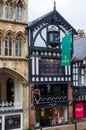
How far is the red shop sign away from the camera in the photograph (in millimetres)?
33938

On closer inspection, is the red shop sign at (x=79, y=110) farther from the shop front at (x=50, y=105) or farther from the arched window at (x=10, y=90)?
the arched window at (x=10, y=90)

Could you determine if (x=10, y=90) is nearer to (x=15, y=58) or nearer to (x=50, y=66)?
(x=15, y=58)

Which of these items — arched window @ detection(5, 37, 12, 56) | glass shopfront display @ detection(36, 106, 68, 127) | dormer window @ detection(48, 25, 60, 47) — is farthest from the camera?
dormer window @ detection(48, 25, 60, 47)

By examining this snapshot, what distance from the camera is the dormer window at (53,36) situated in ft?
106

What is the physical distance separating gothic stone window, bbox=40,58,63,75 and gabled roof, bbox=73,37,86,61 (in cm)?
251

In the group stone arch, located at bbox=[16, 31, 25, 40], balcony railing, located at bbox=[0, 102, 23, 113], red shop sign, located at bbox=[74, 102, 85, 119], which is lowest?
red shop sign, located at bbox=[74, 102, 85, 119]

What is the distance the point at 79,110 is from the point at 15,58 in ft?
30.1

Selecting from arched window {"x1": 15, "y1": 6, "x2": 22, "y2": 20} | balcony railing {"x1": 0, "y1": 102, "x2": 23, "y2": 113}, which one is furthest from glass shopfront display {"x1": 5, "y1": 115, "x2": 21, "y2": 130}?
arched window {"x1": 15, "y1": 6, "x2": 22, "y2": 20}

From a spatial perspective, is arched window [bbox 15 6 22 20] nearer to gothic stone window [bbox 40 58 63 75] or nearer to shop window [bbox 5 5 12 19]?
shop window [bbox 5 5 12 19]

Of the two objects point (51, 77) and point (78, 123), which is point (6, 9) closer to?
point (51, 77)

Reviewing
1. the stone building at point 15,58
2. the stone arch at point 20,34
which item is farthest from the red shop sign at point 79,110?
the stone arch at point 20,34

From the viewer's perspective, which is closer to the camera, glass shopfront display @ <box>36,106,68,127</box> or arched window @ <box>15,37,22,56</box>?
arched window @ <box>15,37,22,56</box>

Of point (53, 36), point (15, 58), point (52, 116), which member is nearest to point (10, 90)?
point (15, 58)

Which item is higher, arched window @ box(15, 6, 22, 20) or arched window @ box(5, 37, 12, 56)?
arched window @ box(15, 6, 22, 20)
